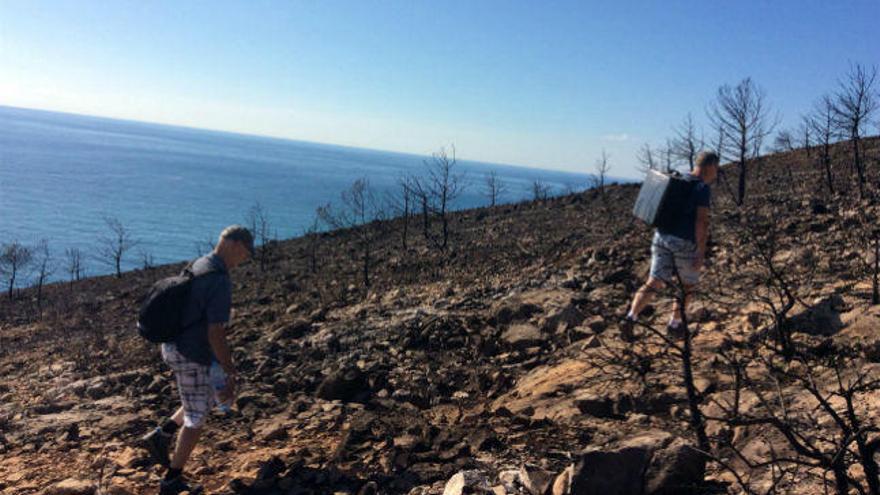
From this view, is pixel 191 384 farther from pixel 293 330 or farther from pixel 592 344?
pixel 293 330

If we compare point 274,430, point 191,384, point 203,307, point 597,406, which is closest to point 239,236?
point 203,307

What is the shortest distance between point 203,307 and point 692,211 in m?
4.31

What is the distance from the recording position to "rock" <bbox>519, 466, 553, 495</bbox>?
337 cm

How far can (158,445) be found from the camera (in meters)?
4.41

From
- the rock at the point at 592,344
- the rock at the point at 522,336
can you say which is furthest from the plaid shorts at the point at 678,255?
the rock at the point at 522,336

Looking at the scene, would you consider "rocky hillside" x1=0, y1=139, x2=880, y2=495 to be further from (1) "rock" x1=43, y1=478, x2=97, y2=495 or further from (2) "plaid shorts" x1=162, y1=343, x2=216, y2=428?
(2) "plaid shorts" x1=162, y1=343, x2=216, y2=428

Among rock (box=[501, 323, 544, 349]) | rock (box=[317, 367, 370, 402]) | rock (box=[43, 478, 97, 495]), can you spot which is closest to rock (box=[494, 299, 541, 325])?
rock (box=[501, 323, 544, 349])

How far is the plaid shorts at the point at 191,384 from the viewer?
406 cm

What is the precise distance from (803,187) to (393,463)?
18064 millimetres

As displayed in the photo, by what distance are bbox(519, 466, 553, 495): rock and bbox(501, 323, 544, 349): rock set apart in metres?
3.24

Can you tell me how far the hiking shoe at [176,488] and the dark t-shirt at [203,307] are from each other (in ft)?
2.83

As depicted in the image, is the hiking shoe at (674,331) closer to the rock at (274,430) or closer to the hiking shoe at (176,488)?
the rock at (274,430)

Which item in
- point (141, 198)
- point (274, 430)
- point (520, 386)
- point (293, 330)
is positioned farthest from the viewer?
point (141, 198)

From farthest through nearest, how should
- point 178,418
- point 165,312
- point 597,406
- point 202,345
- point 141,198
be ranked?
point 141,198
point 597,406
point 178,418
point 202,345
point 165,312
